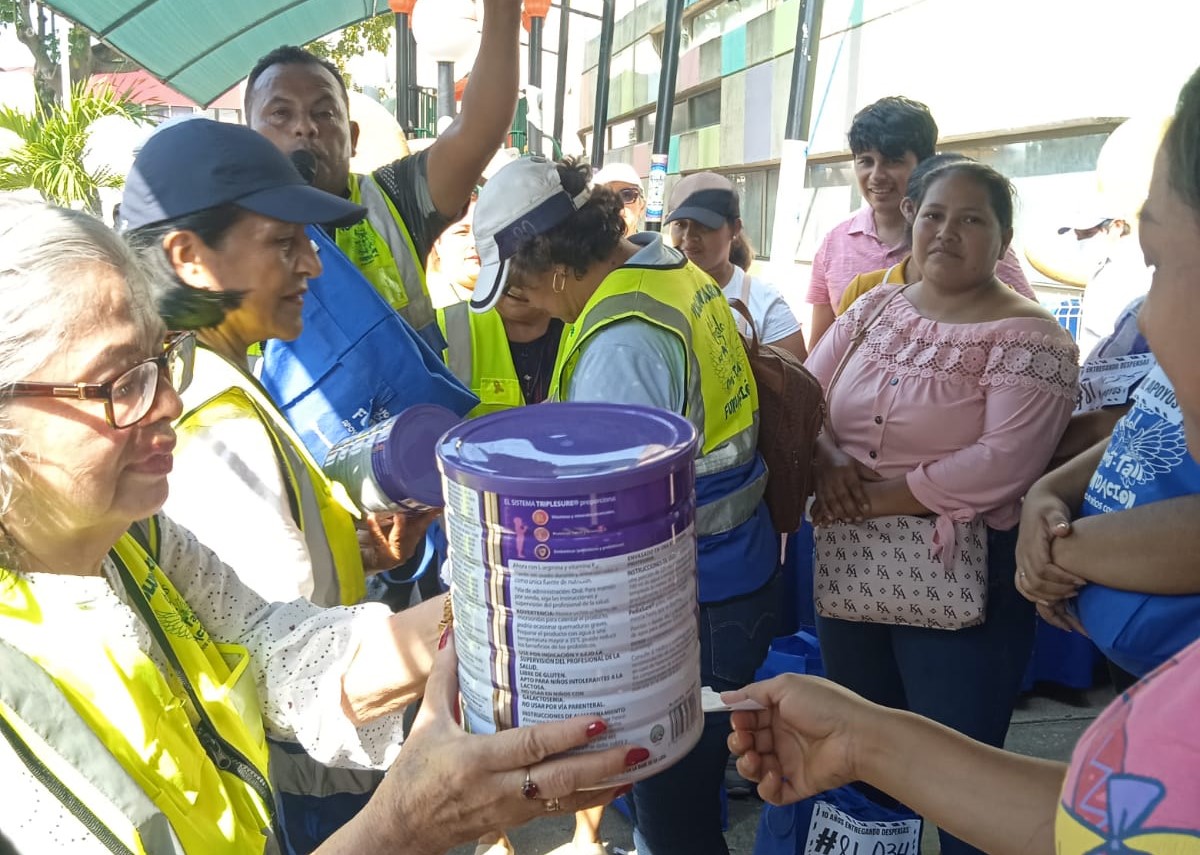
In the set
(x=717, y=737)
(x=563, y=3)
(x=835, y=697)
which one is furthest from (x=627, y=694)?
(x=563, y=3)

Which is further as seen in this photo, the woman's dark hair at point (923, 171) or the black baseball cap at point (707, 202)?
the black baseball cap at point (707, 202)

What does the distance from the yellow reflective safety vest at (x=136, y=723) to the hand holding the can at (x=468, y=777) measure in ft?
0.70

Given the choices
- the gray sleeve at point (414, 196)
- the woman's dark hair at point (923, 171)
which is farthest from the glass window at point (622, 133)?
the gray sleeve at point (414, 196)

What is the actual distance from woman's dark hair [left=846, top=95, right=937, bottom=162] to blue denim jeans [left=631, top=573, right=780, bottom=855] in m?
2.18

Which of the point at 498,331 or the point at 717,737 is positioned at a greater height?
the point at 498,331

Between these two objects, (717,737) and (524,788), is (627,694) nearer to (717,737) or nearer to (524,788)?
(524,788)

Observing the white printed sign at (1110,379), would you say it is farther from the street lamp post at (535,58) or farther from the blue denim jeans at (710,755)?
the street lamp post at (535,58)

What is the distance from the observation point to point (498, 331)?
346cm

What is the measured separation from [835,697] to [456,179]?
195 centimetres

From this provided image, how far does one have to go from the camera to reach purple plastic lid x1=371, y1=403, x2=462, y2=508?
1.75 metres

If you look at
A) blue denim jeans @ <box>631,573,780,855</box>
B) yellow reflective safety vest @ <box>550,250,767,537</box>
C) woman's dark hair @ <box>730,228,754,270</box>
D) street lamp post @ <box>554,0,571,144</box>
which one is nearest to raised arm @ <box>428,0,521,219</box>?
yellow reflective safety vest @ <box>550,250,767,537</box>

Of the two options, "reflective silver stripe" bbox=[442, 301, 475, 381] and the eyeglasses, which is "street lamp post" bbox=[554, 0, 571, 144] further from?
the eyeglasses

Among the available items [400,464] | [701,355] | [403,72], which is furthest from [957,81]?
[400,464]

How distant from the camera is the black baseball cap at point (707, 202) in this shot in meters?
4.12
